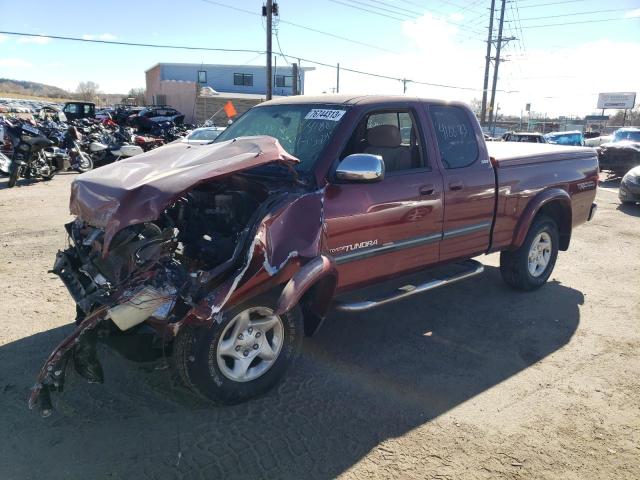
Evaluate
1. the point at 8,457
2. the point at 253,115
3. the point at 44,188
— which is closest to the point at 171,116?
the point at 44,188

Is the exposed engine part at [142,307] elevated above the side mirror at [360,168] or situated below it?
below

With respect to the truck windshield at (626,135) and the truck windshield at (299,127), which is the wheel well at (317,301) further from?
the truck windshield at (626,135)

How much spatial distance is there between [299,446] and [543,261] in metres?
4.04

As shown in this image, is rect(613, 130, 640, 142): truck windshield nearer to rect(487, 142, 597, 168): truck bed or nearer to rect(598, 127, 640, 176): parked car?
rect(598, 127, 640, 176): parked car

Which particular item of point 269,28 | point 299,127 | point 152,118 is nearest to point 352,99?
point 299,127

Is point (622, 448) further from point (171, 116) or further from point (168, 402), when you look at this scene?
Answer: point (171, 116)

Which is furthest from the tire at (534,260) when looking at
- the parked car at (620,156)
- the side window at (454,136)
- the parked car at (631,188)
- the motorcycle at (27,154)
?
the parked car at (620,156)

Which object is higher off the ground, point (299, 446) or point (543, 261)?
point (543, 261)

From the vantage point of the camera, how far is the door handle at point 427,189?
4.10 meters

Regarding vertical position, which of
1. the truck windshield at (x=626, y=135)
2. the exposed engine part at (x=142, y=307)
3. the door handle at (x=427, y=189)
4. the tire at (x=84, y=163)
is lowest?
the exposed engine part at (x=142, y=307)

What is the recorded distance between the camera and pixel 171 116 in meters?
30.6

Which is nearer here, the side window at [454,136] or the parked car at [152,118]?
the side window at [454,136]

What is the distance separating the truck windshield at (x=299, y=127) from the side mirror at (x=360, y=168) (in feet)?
0.94

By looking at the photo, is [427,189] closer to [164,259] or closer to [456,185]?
[456,185]
